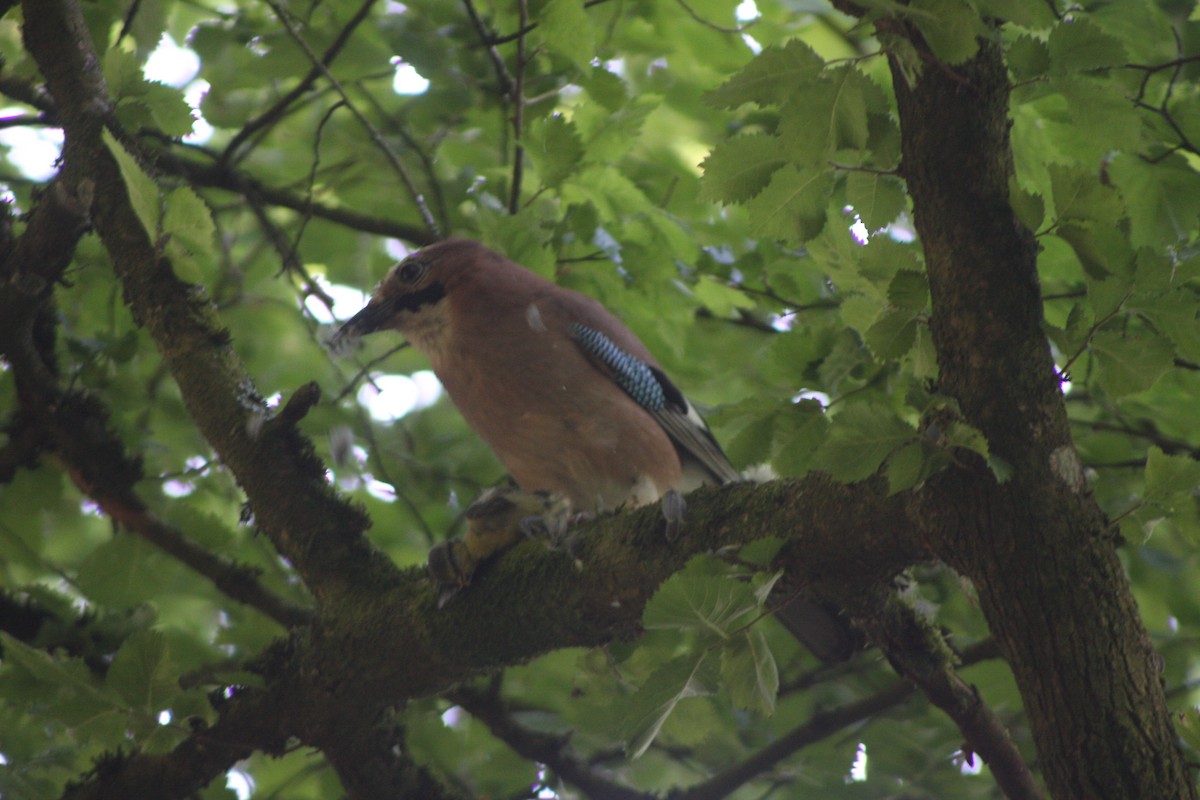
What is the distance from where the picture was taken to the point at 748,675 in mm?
2564

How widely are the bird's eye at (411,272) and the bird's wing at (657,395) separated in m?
0.82

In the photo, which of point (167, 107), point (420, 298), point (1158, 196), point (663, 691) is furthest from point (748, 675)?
point (420, 298)

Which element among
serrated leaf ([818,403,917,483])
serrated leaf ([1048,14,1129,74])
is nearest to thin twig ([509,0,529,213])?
serrated leaf ([1048,14,1129,74])

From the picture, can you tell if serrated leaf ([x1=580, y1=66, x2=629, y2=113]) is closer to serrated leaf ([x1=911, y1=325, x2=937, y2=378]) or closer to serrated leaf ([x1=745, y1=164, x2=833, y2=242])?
serrated leaf ([x1=745, y1=164, x2=833, y2=242])

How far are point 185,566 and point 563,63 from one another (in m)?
2.52

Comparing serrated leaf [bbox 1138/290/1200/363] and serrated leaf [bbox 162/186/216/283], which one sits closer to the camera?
serrated leaf [bbox 1138/290/1200/363]

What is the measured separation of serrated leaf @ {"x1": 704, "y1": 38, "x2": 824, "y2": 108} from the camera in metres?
2.31

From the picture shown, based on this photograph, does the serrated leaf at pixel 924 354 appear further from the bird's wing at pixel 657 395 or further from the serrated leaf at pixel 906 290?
the bird's wing at pixel 657 395

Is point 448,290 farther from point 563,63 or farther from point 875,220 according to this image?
point 875,220

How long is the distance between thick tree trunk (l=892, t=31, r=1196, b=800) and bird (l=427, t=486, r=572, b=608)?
Answer: 3.93 feet

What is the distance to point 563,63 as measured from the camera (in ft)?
15.7

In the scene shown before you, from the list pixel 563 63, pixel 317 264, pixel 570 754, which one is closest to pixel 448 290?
pixel 317 264

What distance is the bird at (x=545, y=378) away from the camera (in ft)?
16.1

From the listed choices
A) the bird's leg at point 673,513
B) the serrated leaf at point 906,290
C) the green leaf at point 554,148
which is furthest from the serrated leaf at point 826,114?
the green leaf at point 554,148
